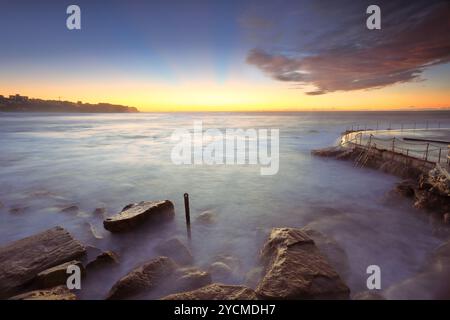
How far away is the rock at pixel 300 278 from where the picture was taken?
16.6ft

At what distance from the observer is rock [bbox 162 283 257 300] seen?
4.95 m

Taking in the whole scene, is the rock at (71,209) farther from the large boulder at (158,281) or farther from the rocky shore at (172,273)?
the large boulder at (158,281)

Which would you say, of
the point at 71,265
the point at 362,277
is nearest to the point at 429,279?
the point at 362,277

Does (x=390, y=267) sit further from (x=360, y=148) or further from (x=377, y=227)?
(x=360, y=148)

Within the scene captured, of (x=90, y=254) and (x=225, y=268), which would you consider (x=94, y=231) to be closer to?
(x=90, y=254)

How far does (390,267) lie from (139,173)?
15432mm

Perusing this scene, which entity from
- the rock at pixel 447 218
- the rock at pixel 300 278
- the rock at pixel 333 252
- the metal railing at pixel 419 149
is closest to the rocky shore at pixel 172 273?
the rock at pixel 300 278

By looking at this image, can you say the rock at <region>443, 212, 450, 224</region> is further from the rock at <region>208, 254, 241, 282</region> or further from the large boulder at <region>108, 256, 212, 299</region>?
the large boulder at <region>108, 256, 212, 299</region>

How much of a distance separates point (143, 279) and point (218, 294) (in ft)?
6.52

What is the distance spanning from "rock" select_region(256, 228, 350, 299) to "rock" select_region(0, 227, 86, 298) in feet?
17.5

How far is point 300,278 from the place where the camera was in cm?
529

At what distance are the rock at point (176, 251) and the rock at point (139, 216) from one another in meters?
1.47

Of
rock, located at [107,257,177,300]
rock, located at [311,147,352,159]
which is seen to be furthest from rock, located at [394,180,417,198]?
rock, located at [107,257,177,300]

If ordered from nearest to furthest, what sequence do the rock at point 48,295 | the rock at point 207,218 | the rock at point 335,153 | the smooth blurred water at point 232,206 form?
the rock at point 48,295 < the smooth blurred water at point 232,206 < the rock at point 207,218 < the rock at point 335,153
